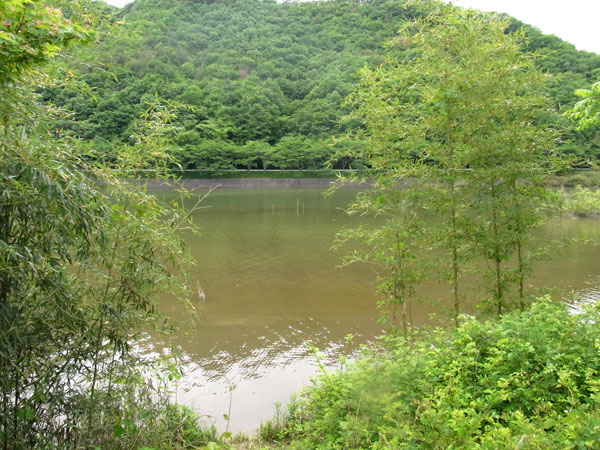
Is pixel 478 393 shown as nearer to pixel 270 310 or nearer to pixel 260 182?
pixel 270 310

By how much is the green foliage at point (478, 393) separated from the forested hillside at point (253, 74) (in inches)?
792

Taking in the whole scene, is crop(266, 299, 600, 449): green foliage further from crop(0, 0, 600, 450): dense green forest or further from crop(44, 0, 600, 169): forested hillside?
crop(44, 0, 600, 169): forested hillside

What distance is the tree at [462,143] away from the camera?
429 cm

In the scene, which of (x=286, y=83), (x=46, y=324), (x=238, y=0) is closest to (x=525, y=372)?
(x=46, y=324)

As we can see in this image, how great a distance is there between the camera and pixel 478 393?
2719 millimetres

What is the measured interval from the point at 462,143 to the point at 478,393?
2.76 metres

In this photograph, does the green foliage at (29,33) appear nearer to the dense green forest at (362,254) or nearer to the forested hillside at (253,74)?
the dense green forest at (362,254)

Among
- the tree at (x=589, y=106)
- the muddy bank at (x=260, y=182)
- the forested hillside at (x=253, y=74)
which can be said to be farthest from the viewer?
the forested hillside at (x=253, y=74)

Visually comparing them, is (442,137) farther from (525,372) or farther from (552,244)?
(525,372)

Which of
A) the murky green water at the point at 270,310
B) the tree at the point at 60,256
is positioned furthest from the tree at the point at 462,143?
the tree at the point at 60,256

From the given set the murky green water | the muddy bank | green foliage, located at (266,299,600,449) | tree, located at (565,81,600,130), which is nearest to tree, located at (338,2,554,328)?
tree, located at (565,81,600,130)

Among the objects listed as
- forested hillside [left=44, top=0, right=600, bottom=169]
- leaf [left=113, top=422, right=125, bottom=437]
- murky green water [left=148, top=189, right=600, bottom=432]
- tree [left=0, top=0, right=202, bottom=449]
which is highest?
forested hillside [left=44, top=0, right=600, bottom=169]

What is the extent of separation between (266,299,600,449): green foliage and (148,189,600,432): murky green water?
1.37 meters

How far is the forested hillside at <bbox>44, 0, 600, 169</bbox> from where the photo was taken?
3972cm
